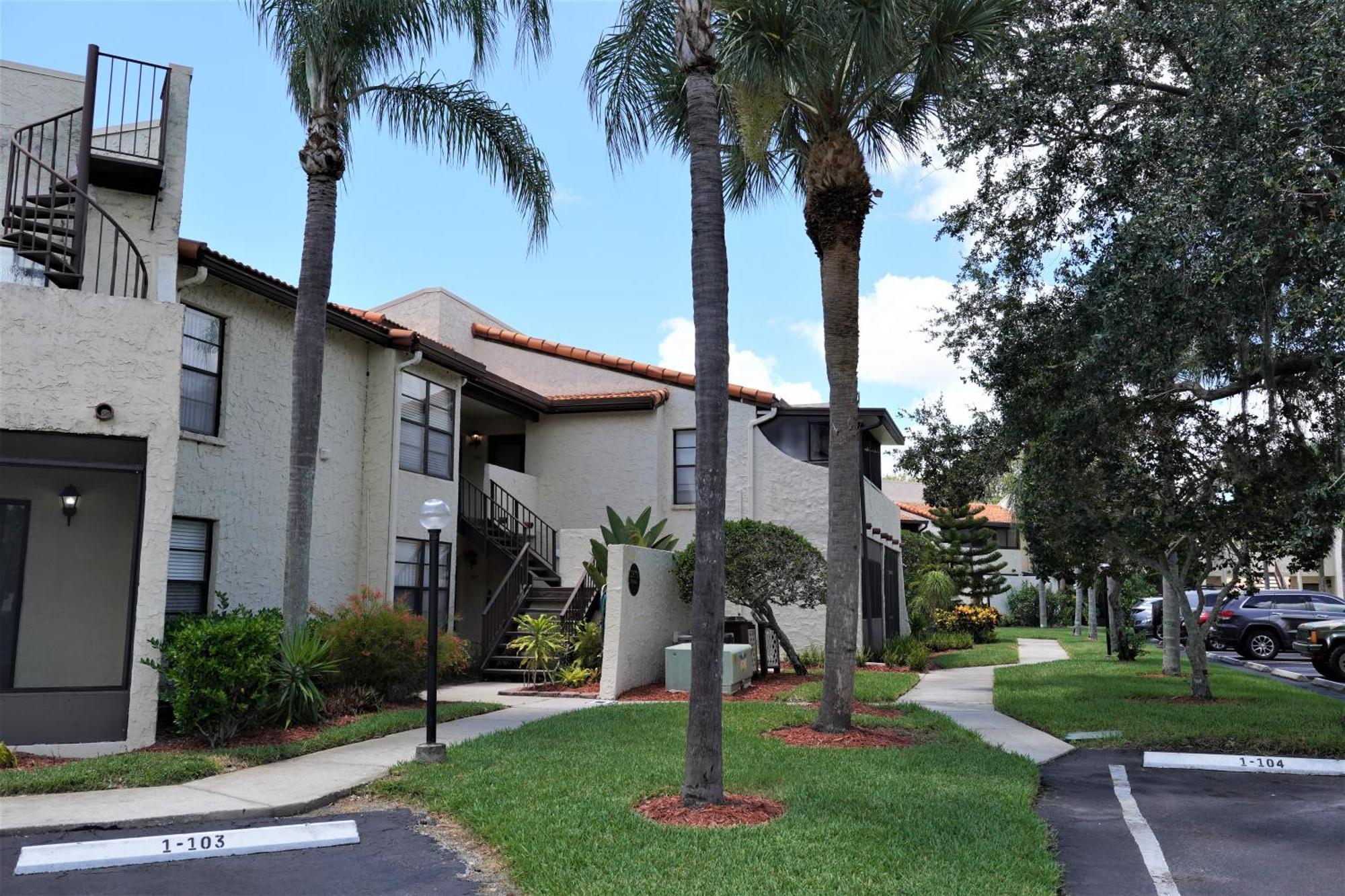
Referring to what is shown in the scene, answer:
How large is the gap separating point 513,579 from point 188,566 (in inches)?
238

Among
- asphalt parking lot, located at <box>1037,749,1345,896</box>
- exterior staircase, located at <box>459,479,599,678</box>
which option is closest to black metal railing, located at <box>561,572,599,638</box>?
exterior staircase, located at <box>459,479,599,678</box>

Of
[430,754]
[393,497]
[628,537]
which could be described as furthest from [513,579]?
[430,754]

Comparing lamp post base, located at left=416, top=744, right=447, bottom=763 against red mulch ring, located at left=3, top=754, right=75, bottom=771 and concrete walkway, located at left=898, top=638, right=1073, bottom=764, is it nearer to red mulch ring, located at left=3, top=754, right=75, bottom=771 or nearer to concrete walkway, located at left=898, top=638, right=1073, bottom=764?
red mulch ring, located at left=3, top=754, right=75, bottom=771

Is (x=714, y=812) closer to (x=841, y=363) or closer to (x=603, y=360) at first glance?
(x=841, y=363)

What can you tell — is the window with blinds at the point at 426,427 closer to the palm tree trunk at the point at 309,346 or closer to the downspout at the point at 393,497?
the downspout at the point at 393,497

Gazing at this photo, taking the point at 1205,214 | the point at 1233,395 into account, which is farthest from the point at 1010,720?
the point at 1205,214

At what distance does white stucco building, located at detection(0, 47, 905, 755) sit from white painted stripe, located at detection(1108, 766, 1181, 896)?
6.91 metres

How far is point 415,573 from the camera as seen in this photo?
17.4 m

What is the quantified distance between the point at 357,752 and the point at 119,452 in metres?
3.92

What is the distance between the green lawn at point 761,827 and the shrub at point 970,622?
1911 centimetres

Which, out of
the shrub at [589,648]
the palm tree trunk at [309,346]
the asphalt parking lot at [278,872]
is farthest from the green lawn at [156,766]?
the shrub at [589,648]

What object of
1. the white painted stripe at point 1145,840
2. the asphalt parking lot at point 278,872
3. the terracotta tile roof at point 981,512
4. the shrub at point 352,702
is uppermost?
the terracotta tile roof at point 981,512

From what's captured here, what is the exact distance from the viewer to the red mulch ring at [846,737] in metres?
10.2

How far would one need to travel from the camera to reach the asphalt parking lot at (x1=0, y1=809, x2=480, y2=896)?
226 inches
